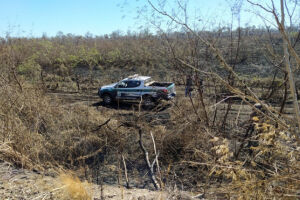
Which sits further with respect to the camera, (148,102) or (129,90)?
(129,90)

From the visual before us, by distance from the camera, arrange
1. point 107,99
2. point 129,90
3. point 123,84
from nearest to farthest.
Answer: point 129,90 < point 123,84 < point 107,99

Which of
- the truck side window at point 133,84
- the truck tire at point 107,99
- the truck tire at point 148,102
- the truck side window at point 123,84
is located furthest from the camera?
the truck tire at point 107,99

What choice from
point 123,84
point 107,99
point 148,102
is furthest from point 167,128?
point 107,99

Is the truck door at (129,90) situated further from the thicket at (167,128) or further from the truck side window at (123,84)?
the thicket at (167,128)

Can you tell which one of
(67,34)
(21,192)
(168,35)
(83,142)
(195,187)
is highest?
(67,34)

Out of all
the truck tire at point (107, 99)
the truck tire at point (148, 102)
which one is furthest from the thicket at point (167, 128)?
the truck tire at point (107, 99)

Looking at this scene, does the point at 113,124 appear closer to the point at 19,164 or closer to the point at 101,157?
the point at 101,157

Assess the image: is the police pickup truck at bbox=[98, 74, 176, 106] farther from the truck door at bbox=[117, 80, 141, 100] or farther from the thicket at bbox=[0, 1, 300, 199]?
the thicket at bbox=[0, 1, 300, 199]

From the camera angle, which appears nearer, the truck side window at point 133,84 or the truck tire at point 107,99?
the truck side window at point 133,84

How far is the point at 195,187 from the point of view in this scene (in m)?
6.24

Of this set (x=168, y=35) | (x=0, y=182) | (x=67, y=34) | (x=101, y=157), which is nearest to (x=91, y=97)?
(x=101, y=157)

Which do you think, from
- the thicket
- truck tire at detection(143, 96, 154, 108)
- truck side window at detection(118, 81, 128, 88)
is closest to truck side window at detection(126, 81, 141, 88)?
truck side window at detection(118, 81, 128, 88)

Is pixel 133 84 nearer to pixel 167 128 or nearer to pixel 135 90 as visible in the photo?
pixel 135 90

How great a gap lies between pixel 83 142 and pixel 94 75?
1572 cm
